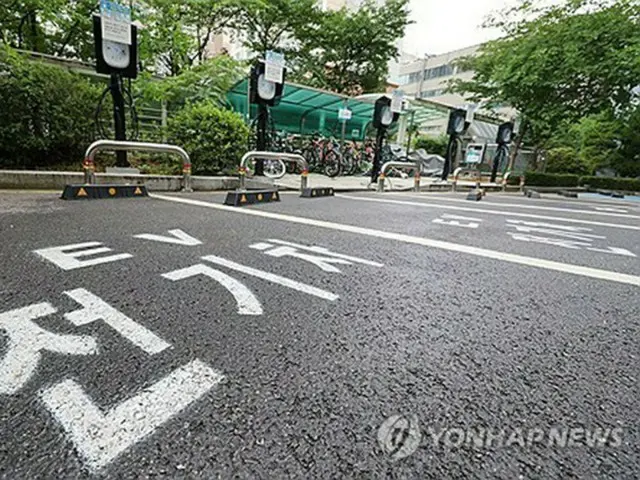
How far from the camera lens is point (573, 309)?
157cm

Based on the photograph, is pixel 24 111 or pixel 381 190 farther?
pixel 381 190

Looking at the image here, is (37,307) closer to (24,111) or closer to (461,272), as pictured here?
(461,272)

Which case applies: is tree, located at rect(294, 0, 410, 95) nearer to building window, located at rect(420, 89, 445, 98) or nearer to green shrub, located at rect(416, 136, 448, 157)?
green shrub, located at rect(416, 136, 448, 157)

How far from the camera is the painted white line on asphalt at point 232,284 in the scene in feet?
4.56

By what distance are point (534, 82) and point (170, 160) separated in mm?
11132

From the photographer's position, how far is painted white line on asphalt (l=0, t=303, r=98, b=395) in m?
0.90

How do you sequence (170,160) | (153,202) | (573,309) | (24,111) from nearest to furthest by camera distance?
(573,309), (153,202), (24,111), (170,160)

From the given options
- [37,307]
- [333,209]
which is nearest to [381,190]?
[333,209]

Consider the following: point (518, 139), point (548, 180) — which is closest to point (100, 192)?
point (548, 180)

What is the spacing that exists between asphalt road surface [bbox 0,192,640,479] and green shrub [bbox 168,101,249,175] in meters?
4.03

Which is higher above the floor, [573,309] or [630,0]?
[630,0]

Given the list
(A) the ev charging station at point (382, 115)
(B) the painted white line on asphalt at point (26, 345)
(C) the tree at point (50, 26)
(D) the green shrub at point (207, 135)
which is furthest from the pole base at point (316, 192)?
(C) the tree at point (50, 26)

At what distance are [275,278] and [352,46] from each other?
18.5 metres

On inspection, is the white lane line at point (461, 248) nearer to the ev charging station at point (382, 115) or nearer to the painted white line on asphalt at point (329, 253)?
the painted white line on asphalt at point (329, 253)
